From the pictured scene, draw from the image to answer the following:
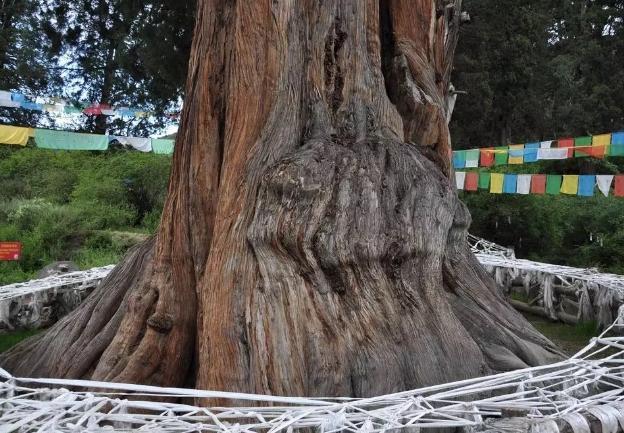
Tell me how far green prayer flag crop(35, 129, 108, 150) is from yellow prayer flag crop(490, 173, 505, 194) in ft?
25.8

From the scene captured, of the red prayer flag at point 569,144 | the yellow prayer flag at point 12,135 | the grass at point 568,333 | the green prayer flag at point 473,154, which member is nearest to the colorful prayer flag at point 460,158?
the green prayer flag at point 473,154

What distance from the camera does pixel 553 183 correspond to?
32.3ft

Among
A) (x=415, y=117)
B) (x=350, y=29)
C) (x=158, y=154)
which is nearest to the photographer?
(x=350, y=29)

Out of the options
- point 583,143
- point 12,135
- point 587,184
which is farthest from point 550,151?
point 12,135

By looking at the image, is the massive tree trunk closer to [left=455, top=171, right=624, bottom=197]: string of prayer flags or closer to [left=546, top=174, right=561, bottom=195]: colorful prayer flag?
[left=455, top=171, right=624, bottom=197]: string of prayer flags

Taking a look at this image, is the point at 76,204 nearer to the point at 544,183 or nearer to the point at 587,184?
the point at 544,183

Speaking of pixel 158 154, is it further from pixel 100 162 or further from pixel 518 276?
pixel 518 276

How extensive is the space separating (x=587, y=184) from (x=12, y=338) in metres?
7.98

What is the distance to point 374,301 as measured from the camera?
297cm

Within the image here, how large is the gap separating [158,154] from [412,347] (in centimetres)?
1381

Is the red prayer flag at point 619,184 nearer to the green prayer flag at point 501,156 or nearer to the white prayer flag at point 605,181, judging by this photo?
the white prayer flag at point 605,181

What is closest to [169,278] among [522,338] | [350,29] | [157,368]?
[157,368]

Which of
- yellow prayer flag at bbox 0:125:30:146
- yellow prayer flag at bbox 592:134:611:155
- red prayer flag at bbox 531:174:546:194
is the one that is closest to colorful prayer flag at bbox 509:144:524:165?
red prayer flag at bbox 531:174:546:194

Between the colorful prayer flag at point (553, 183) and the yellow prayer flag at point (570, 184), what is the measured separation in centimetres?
11
